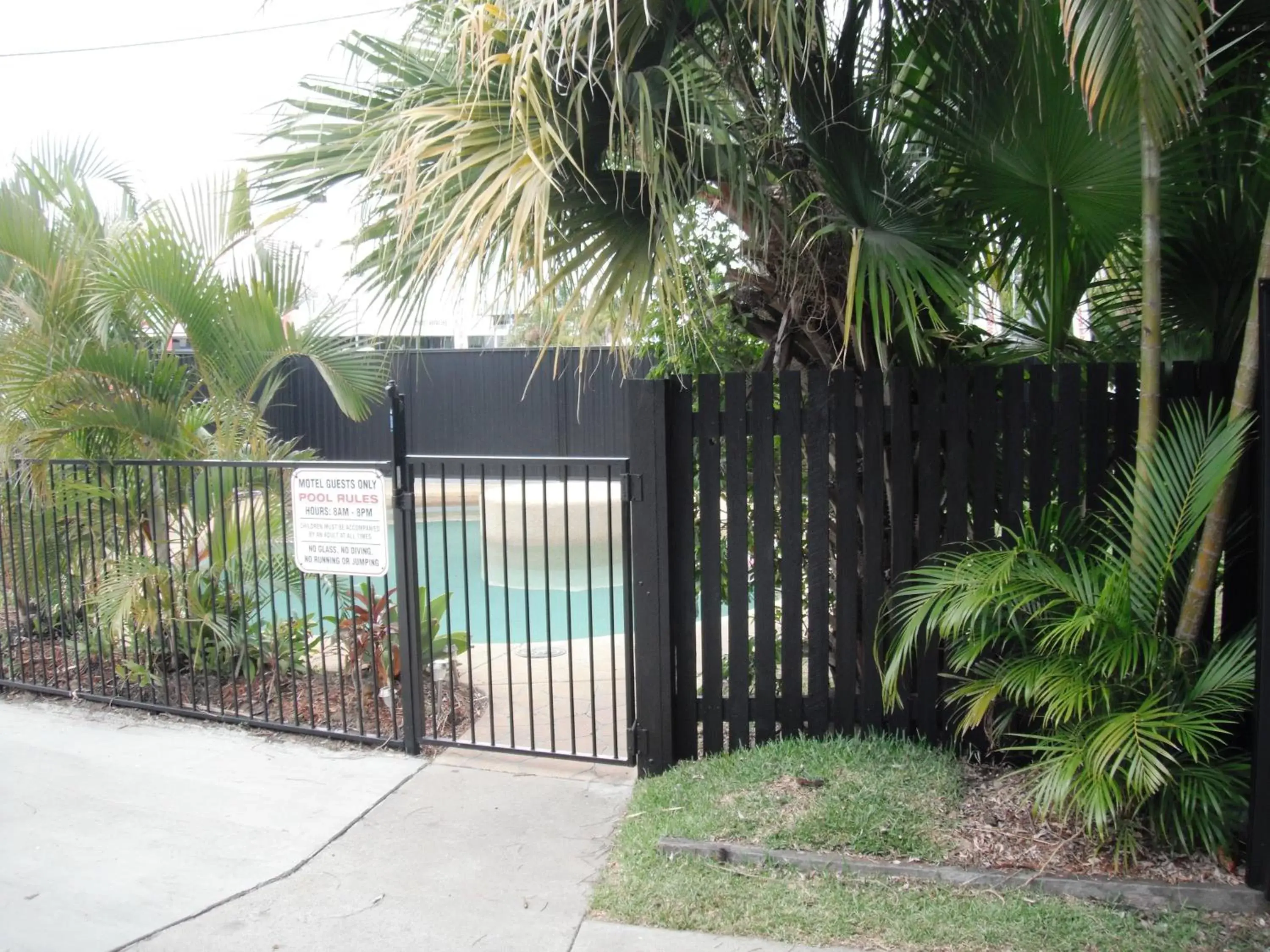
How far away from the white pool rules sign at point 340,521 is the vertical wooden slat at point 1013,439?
2.99 m

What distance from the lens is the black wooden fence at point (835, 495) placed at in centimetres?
431

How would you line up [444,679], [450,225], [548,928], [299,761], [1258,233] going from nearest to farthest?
1. [548,928]
2. [450,225]
3. [1258,233]
4. [299,761]
5. [444,679]

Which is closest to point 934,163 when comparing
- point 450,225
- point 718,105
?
point 718,105

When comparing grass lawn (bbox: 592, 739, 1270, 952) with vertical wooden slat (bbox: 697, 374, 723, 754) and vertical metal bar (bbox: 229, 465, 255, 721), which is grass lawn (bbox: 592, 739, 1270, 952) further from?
vertical metal bar (bbox: 229, 465, 255, 721)

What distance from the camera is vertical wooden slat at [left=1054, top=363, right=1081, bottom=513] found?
4.25 meters

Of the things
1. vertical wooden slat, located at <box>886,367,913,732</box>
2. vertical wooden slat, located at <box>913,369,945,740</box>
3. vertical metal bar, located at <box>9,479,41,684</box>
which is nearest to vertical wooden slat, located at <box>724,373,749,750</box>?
vertical wooden slat, located at <box>886,367,913,732</box>

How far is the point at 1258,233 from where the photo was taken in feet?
13.6

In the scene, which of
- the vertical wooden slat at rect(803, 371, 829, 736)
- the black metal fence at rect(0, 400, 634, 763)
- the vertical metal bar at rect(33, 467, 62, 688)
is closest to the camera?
the vertical wooden slat at rect(803, 371, 829, 736)

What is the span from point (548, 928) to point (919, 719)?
1.91m

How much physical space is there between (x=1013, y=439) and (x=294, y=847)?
347cm

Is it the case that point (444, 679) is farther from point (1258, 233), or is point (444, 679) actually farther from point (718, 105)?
point (1258, 233)

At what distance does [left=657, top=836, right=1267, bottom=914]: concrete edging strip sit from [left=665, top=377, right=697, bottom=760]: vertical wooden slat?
0.92 meters

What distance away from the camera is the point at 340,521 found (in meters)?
5.39

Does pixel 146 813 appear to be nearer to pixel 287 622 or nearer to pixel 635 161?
pixel 287 622
